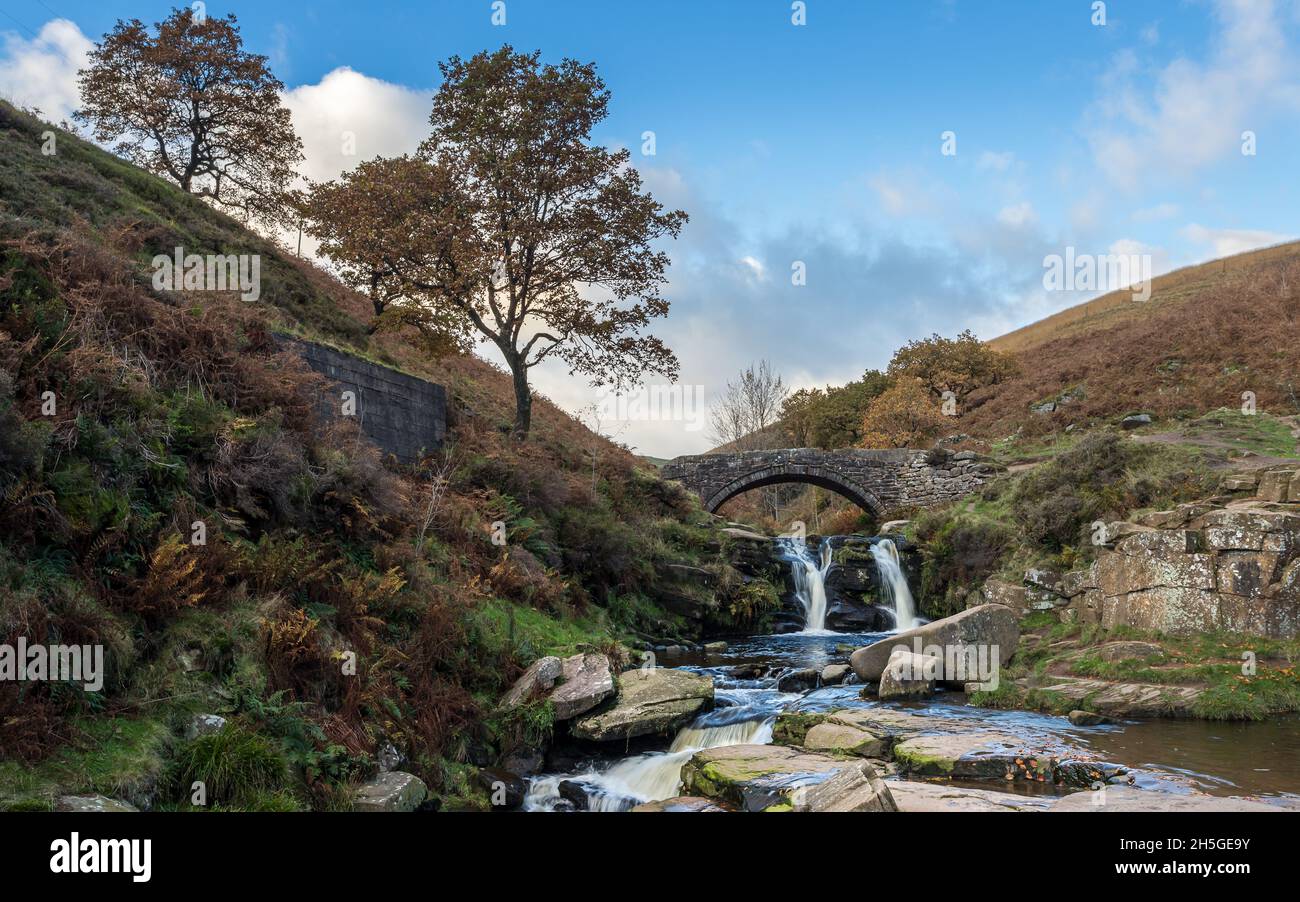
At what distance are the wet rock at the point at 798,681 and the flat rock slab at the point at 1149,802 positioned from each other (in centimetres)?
546

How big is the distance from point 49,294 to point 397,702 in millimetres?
5989

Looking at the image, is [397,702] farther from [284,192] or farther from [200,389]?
[284,192]

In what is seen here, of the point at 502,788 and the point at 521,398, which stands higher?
the point at 521,398

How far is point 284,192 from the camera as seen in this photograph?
30.2 meters

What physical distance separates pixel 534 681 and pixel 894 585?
13.1 meters

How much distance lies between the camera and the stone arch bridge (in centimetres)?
2795

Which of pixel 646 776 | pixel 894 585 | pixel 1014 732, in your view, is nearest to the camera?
pixel 646 776

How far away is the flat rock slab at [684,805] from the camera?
7277mm

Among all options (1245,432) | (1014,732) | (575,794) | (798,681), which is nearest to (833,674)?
(798,681)

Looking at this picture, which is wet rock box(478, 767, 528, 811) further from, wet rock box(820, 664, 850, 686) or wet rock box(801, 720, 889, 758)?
wet rock box(820, 664, 850, 686)

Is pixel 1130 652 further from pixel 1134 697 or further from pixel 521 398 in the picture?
pixel 521 398

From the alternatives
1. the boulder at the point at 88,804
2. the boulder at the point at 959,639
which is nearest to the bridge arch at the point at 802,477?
the boulder at the point at 959,639

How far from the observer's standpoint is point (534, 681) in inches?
379
